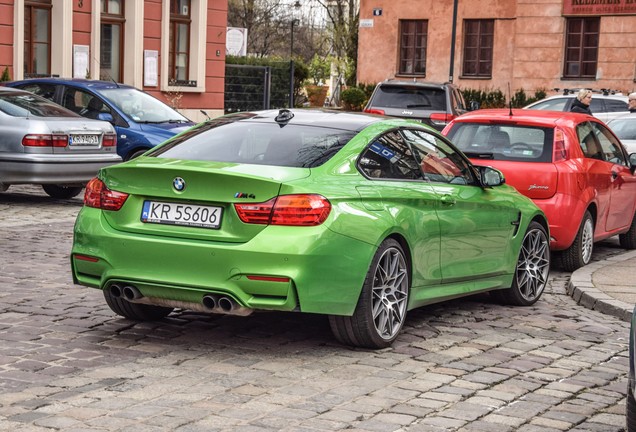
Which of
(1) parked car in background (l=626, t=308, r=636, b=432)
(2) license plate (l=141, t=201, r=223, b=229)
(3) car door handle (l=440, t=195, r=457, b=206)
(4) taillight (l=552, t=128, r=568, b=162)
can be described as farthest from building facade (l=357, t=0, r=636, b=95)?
(1) parked car in background (l=626, t=308, r=636, b=432)

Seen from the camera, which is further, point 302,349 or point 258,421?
point 302,349

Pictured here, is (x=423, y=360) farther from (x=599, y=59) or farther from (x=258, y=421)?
(x=599, y=59)

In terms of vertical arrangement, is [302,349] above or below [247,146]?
below

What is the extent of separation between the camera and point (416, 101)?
2475cm

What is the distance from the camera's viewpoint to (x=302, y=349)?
25.0 ft

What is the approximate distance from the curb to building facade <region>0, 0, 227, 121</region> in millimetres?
17758

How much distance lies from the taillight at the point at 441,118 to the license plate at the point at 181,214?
56.1ft

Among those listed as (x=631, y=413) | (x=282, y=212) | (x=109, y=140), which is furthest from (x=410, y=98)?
(x=631, y=413)

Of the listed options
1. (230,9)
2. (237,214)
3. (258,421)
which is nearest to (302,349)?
(237,214)

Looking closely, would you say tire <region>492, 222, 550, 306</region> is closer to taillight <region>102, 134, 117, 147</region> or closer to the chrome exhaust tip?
the chrome exhaust tip

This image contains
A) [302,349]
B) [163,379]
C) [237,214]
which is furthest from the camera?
[302,349]

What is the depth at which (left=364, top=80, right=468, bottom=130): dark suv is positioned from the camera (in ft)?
80.1

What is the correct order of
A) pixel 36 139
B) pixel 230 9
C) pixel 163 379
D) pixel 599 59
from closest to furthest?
pixel 163 379, pixel 36 139, pixel 599 59, pixel 230 9

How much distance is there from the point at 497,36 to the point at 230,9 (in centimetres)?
2422
